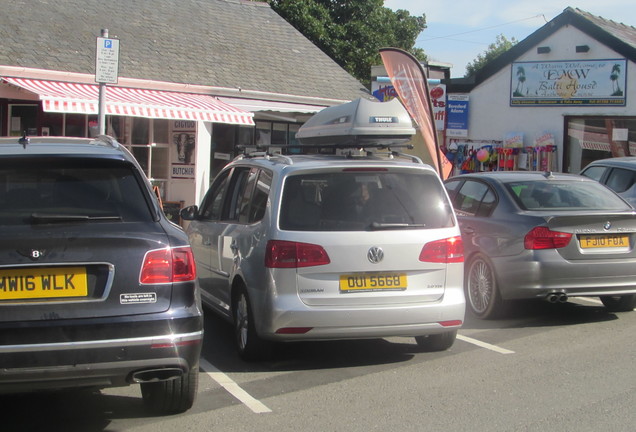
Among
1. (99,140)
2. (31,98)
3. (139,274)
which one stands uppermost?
(31,98)

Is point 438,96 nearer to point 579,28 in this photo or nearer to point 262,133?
point 579,28

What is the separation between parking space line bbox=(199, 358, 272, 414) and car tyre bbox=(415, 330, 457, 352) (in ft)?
6.06

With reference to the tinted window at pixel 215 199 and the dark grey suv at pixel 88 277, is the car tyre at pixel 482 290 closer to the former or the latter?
the tinted window at pixel 215 199

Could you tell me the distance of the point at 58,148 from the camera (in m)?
4.84

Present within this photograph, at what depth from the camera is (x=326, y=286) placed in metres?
6.01

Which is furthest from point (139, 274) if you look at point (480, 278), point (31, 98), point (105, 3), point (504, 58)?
point (504, 58)

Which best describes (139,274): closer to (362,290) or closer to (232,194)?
(362,290)

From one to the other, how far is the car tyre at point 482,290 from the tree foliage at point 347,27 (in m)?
24.0

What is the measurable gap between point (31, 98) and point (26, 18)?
8.68ft

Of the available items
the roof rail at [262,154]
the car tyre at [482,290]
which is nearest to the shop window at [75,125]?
the roof rail at [262,154]

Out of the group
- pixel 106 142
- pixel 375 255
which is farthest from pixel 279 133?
pixel 106 142

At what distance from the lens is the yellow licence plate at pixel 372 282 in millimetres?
6047

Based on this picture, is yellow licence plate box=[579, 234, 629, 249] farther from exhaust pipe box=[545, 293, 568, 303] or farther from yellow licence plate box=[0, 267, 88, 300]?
yellow licence plate box=[0, 267, 88, 300]

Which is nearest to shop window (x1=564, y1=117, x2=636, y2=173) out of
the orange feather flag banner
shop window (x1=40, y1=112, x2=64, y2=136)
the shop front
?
the shop front
